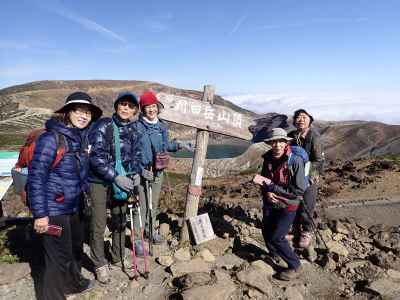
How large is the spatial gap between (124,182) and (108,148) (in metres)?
0.45

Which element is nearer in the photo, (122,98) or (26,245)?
(122,98)

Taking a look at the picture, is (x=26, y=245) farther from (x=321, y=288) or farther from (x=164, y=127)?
(x=321, y=288)

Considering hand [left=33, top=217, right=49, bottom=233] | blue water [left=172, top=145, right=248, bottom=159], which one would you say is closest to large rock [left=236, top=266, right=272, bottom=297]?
hand [left=33, top=217, right=49, bottom=233]

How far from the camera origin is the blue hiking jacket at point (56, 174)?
2.75 meters

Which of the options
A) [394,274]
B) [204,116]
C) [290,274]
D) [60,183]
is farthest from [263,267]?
[60,183]

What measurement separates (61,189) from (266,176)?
8.43 ft

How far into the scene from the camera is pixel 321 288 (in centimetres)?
418

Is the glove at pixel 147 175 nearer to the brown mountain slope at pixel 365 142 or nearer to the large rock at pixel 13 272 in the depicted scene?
the large rock at pixel 13 272

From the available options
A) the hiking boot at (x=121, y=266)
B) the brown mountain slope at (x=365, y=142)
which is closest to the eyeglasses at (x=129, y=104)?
the hiking boot at (x=121, y=266)

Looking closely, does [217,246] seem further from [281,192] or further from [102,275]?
[102,275]

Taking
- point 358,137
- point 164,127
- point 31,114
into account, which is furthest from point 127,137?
point 31,114

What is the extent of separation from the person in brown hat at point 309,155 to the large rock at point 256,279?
122 cm

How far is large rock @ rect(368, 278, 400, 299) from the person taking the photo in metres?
3.88

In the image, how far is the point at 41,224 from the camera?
9.20ft
